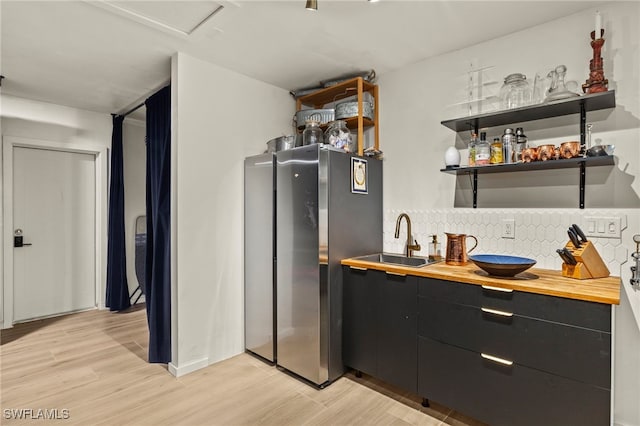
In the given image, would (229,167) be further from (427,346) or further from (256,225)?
(427,346)

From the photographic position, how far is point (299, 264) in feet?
8.43

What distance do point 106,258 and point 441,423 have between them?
419 cm

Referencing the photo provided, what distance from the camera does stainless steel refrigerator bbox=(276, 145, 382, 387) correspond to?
2.44m

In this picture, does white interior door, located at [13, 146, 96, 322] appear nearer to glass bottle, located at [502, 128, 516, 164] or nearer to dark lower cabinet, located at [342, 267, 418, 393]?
dark lower cabinet, located at [342, 267, 418, 393]

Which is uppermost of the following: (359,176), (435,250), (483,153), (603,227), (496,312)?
(483,153)

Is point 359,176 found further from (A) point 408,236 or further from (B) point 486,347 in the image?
(B) point 486,347

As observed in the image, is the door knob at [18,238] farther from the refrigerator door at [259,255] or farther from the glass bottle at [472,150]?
the glass bottle at [472,150]

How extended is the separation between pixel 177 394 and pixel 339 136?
2.29 m

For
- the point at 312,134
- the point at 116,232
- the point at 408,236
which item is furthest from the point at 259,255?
the point at 116,232

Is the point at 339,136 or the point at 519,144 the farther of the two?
the point at 339,136

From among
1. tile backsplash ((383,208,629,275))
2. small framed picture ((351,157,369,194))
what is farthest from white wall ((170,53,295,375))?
tile backsplash ((383,208,629,275))

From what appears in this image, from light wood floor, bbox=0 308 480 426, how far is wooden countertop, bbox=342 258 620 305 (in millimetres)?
878

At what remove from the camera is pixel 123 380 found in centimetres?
252

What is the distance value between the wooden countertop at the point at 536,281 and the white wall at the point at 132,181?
360 centimetres
